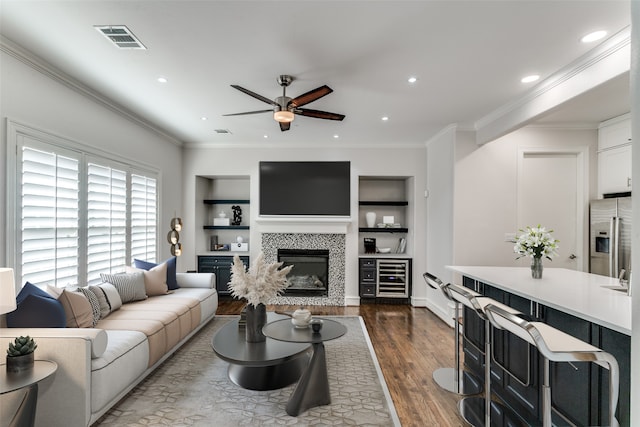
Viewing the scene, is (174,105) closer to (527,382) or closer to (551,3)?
(551,3)

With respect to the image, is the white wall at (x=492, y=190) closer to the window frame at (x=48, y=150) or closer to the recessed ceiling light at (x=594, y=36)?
the recessed ceiling light at (x=594, y=36)

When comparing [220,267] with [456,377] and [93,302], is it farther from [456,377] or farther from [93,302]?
[456,377]

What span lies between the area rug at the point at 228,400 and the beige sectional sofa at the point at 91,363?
0.15 meters

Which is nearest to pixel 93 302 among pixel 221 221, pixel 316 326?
pixel 316 326

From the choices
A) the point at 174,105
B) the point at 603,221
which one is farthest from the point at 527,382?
the point at 174,105

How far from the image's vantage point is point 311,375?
246 centimetres

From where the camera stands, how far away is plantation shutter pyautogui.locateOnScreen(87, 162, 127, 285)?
340 centimetres

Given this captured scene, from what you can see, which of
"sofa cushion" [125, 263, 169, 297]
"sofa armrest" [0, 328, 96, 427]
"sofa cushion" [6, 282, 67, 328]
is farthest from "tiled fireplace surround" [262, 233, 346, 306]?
"sofa armrest" [0, 328, 96, 427]

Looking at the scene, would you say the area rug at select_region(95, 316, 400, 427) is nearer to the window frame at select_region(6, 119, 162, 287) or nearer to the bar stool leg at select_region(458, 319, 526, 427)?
the bar stool leg at select_region(458, 319, 526, 427)

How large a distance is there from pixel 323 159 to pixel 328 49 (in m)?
3.19

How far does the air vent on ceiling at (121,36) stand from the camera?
223 centimetres

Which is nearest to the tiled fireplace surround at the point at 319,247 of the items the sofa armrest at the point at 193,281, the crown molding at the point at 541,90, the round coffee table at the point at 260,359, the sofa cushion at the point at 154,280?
the sofa armrest at the point at 193,281

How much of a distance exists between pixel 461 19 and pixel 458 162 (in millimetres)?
2578

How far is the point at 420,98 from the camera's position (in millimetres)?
3471
